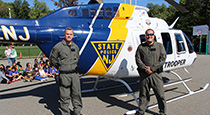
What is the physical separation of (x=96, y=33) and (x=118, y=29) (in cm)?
70

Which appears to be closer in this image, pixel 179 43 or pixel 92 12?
pixel 92 12

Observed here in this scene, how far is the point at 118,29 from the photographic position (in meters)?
4.66

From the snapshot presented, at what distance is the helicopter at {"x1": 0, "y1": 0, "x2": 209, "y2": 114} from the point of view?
13.3 ft

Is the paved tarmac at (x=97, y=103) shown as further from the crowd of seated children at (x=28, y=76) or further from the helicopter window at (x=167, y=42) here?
the crowd of seated children at (x=28, y=76)

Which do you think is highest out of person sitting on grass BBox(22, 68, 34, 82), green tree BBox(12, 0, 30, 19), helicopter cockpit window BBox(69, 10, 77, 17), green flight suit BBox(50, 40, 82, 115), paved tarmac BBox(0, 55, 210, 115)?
green tree BBox(12, 0, 30, 19)

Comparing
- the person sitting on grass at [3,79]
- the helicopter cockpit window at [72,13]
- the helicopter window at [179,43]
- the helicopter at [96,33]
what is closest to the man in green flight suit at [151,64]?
the helicopter at [96,33]

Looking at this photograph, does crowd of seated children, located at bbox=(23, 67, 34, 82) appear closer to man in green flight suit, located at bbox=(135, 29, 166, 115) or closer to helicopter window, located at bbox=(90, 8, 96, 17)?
helicopter window, located at bbox=(90, 8, 96, 17)

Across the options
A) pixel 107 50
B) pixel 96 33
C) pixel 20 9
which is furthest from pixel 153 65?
pixel 20 9

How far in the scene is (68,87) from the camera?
139 inches

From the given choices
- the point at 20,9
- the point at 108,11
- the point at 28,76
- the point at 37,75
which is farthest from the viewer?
the point at 20,9

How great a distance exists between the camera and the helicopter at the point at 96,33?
404 centimetres

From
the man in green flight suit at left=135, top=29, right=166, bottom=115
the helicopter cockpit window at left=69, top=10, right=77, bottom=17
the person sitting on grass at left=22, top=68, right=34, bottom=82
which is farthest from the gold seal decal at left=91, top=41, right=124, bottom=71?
the person sitting on grass at left=22, top=68, right=34, bottom=82

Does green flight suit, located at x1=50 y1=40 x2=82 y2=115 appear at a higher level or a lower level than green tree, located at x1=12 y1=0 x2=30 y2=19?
lower

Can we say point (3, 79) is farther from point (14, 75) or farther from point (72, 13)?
point (72, 13)
